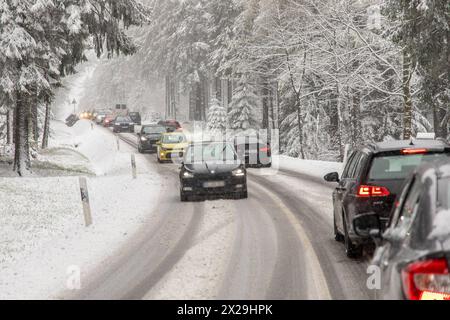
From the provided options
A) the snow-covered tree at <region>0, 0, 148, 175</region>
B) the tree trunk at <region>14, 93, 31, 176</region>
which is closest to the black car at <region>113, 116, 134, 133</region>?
the snow-covered tree at <region>0, 0, 148, 175</region>

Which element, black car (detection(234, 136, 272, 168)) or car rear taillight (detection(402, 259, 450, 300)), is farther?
black car (detection(234, 136, 272, 168))

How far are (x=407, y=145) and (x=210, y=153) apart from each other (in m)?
9.54

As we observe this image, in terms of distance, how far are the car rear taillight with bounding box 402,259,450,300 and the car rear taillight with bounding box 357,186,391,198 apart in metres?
5.19

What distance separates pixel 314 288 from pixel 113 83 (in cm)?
8784

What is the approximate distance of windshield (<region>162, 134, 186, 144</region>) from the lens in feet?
106

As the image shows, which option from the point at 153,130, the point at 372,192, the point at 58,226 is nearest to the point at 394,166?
the point at 372,192

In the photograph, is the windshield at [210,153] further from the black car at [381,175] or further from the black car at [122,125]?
the black car at [122,125]

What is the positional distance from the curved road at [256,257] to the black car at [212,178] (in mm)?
489

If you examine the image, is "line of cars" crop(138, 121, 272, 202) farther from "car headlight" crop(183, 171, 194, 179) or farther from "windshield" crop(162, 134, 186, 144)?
"windshield" crop(162, 134, 186, 144)

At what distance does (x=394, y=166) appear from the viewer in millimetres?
8789

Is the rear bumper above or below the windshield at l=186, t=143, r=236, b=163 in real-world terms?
below

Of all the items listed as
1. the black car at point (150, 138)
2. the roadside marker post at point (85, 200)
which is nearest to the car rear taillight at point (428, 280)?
the roadside marker post at point (85, 200)

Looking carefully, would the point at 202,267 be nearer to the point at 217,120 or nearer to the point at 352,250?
the point at 352,250

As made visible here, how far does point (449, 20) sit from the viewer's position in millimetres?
16672
